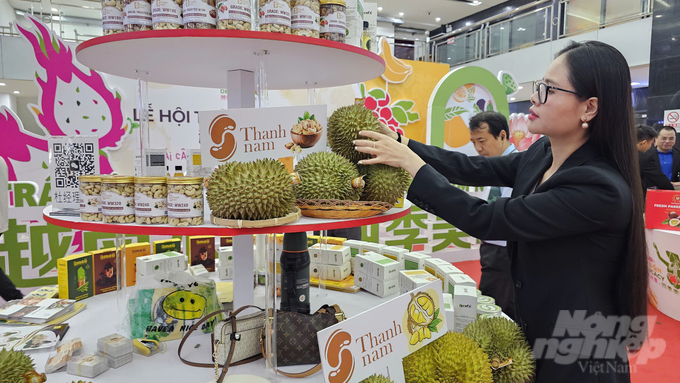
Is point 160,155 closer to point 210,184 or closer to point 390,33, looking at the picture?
point 210,184

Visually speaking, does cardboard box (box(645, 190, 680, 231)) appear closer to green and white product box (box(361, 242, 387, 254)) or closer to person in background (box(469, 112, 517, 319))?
person in background (box(469, 112, 517, 319))

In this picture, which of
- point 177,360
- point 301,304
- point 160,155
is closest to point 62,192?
point 160,155

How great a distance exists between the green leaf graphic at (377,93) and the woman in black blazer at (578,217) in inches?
192

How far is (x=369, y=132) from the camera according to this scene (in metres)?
1.29

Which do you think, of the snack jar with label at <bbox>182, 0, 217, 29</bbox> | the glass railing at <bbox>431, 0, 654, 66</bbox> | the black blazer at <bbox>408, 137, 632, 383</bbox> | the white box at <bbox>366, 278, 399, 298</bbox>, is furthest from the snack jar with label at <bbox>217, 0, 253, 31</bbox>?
the glass railing at <bbox>431, 0, 654, 66</bbox>

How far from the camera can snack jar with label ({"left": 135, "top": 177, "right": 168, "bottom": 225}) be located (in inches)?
41.1

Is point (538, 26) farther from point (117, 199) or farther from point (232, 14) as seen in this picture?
point (117, 199)

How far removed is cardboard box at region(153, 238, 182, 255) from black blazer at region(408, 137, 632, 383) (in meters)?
1.36

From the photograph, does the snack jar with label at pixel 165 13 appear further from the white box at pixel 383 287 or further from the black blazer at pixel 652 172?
the black blazer at pixel 652 172

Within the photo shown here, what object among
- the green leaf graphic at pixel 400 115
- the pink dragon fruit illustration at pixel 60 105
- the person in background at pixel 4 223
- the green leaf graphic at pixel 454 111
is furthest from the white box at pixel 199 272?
the green leaf graphic at pixel 400 115

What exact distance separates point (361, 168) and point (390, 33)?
14.9m

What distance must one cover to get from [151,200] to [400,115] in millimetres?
5600

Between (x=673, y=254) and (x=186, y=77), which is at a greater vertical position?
(x=186, y=77)

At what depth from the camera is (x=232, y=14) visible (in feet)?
3.46
